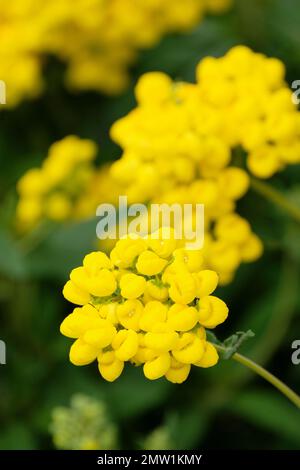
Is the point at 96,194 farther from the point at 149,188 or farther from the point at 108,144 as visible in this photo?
the point at 149,188

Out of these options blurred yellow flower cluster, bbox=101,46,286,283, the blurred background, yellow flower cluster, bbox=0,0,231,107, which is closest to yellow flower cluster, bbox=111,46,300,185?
blurred yellow flower cluster, bbox=101,46,286,283

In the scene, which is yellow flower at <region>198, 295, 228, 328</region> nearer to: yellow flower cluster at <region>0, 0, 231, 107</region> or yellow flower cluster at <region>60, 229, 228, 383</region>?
yellow flower cluster at <region>60, 229, 228, 383</region>

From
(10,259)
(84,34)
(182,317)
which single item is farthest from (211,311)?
(84,34)

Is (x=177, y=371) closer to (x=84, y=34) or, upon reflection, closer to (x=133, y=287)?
(x=133, y=287)

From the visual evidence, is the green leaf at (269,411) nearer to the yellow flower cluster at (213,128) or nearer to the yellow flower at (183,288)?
the yellow flower cluster at (213,128)

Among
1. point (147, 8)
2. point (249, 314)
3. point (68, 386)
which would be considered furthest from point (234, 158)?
point (147, 8)
